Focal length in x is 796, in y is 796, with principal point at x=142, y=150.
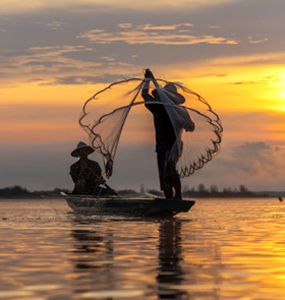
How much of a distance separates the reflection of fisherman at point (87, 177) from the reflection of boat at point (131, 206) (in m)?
0.58

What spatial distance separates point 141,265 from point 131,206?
12.2 meters

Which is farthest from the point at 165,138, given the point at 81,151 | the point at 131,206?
the point at 81,151

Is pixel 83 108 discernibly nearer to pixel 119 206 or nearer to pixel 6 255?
pixel 119 206

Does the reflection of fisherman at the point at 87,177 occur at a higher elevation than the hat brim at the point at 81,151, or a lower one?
lower

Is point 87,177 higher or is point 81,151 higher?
point 81,151

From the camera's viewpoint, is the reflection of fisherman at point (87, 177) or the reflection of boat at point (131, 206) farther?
the reflection of fisherman at point (87, 177)

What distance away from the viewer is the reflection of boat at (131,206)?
2120 centimetres

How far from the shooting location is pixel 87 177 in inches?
971

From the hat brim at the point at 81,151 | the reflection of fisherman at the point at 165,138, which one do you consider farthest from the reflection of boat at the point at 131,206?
the hat brim at the point at 81,151

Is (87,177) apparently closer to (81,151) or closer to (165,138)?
(81,151)

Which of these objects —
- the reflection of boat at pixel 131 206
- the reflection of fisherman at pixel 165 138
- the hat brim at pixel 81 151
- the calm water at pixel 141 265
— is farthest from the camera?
the hat brim at pixel 81 151

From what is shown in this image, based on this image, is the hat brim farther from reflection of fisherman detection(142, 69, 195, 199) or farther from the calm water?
the calm water

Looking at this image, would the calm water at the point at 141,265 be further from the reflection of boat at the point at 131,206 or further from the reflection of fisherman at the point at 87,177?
the reflection of fisherman at the point at 87,177

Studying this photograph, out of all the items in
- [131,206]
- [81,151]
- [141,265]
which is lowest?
[141,265]
